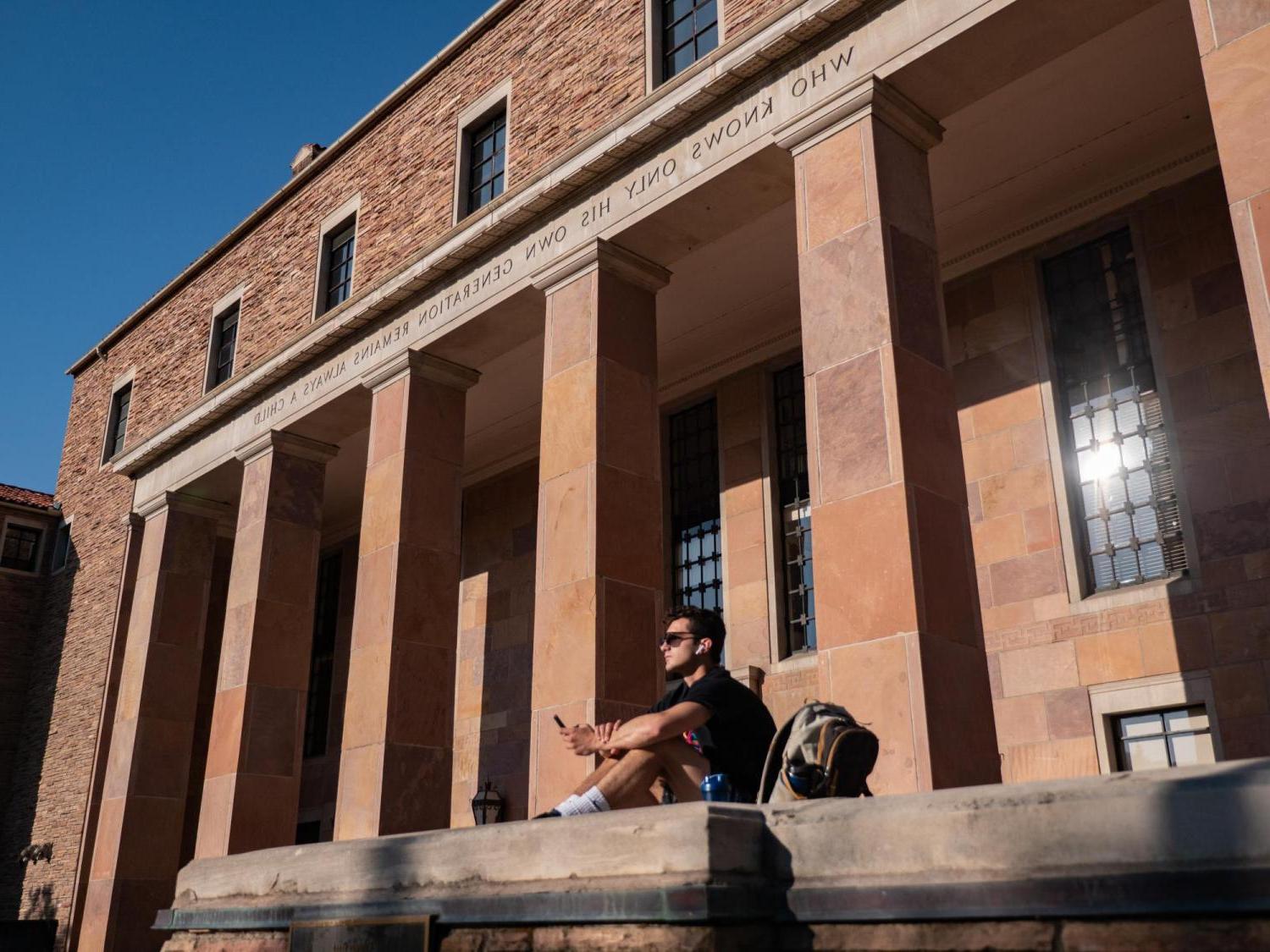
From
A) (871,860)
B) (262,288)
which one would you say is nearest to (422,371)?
(262,288)

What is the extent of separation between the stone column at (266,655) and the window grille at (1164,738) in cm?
1102

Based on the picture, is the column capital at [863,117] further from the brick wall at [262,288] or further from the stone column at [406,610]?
the stone column at [406,610]

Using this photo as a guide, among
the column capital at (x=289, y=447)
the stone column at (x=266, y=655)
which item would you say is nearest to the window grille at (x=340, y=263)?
the column capital at (x=289, y=447)

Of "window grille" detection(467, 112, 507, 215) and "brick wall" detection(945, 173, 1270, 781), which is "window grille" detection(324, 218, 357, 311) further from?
"brick wall" detection(945, 173, 1270, 781)

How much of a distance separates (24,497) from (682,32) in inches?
924

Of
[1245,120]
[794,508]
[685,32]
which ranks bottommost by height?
[1245,120]

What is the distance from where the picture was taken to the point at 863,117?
35.7 ft

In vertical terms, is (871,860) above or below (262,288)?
below

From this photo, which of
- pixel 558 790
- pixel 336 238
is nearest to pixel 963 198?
pixel 558 790

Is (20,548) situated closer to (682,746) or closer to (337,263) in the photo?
(337,263)

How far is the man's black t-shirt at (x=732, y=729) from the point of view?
656 cm

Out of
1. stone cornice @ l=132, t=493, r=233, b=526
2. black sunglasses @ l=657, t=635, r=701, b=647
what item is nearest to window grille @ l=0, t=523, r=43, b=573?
stone cornice @ l=132, t=493, r=233, b=526

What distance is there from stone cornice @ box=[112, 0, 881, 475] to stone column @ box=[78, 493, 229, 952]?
3.02 m

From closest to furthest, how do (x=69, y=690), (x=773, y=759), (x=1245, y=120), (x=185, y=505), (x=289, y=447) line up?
(x=773, y=759)
(x=1245, y=120)
(x=289, y=447)
(x=185, y=505)
(x=69, y=690)
